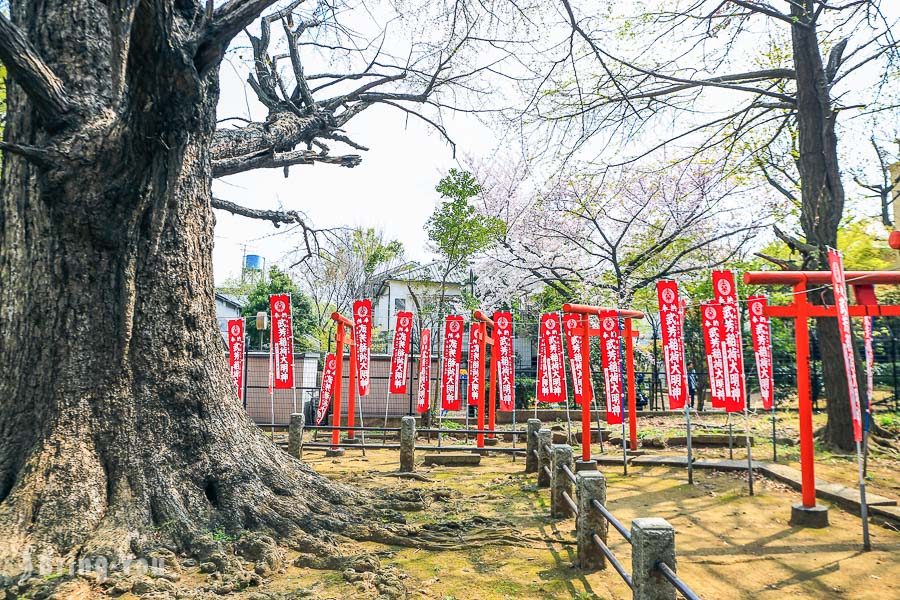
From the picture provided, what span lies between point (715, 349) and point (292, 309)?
76.4ft

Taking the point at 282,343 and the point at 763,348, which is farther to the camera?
the point at 282,343

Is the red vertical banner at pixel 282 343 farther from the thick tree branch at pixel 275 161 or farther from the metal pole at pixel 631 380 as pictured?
the metal pole at pixel 631 380

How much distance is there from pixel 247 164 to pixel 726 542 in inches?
276

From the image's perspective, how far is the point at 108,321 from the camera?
484 cm

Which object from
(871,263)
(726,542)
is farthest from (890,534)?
(871,263)

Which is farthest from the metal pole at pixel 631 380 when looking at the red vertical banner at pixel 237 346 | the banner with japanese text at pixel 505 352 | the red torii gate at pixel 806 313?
the red vertical banner at pixel 237 346

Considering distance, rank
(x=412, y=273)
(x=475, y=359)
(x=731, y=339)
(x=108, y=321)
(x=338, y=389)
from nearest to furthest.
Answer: (x=108, y=321)
(x=731, y=339)
(x=338, y=389)
(x=475, y=359)
(x=412, y=273)

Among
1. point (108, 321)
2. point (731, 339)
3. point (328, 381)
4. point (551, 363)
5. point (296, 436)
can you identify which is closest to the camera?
point (108, 321)

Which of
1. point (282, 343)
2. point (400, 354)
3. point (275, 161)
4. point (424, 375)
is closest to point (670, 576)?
point (275, 161)

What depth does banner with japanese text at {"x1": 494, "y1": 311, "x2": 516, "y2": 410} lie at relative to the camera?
12.6 meters

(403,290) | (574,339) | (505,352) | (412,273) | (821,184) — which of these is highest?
(412,273)

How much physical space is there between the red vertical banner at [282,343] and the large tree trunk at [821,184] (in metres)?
9.85

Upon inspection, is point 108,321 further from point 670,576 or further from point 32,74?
point 670,576

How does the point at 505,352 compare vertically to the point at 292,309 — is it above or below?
below
